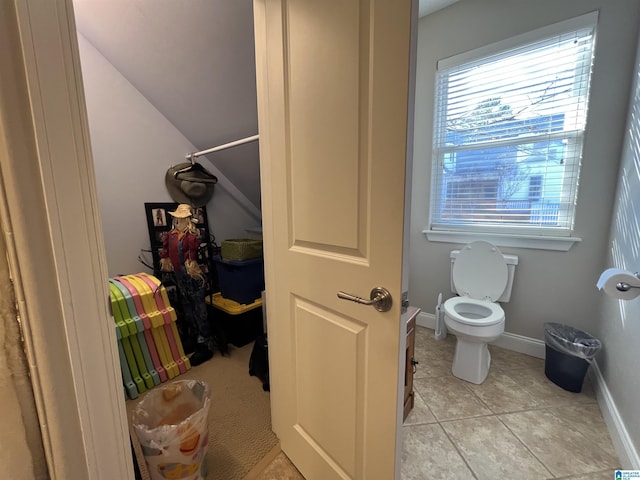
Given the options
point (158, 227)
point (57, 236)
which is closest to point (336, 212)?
point (57, 236)

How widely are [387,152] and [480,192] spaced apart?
1861mm

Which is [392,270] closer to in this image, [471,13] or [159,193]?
[159,193]

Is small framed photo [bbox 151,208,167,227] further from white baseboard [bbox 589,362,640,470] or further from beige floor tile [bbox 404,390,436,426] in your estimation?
white baseboard [bbox 589,362,640,470]

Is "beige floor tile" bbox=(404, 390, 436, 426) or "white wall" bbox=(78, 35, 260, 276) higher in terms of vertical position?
"white wall" bbox=(78, 35, 260, 276)

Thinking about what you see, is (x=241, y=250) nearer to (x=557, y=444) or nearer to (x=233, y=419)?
(x=233, y=419)

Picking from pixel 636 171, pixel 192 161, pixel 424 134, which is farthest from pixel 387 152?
pixel 192 161

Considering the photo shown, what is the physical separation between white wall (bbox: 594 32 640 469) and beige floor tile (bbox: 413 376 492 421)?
61cm

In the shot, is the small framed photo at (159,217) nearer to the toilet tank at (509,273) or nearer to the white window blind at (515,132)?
the white window blind at (515,132)

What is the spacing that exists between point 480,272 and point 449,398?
966 millimetres

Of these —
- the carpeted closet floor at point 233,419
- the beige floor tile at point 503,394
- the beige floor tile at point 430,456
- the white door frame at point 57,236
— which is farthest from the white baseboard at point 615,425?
the white door frame at point 57,236

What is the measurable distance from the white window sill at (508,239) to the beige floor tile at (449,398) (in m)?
1.09

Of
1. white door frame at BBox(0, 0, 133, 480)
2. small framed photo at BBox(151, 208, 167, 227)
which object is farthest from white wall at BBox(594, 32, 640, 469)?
small framed photo at BBox(151, 208, 167, 227)

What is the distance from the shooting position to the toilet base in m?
1.80

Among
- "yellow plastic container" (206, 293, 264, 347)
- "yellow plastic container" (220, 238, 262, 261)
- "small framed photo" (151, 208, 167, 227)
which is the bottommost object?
"yellow plastic container" (206, 293, 264, 347)
